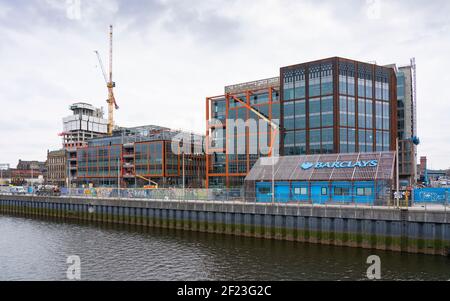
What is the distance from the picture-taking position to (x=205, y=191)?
52.0 meters

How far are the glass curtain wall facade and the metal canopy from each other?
4306 cm

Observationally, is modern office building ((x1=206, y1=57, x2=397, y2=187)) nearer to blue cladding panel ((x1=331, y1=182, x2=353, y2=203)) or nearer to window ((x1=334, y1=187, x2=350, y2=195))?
blue cladding panel ((x1=331, y1=182, x2=353, y2=203))

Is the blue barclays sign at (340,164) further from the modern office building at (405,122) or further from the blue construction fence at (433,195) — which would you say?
the modern office building at (405,122)

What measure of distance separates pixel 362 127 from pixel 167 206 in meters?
63.3

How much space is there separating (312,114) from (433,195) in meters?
60.6

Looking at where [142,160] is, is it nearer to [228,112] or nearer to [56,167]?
[228,112]

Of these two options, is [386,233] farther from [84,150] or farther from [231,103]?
[84,150]

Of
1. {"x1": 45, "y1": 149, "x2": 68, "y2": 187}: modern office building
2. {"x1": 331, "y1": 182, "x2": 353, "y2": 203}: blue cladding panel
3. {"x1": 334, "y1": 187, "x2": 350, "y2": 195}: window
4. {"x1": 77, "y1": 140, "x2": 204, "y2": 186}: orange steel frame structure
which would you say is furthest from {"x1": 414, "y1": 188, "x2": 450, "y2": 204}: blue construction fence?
{"x1": 45, "y1": 149, "x2": 68, "y2": 187}: modern office building

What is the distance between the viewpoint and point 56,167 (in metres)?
186

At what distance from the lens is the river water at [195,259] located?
29016 millimetres

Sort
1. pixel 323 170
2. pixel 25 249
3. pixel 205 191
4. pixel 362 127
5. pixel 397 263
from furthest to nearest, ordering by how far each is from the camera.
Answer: pixel 362 127 → pixel 205 191 → pixel 323 170 → pixel 25 249 → pixel 397 263

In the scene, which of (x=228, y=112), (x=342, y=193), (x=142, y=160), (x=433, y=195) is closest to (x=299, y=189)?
(x=342, y=193)

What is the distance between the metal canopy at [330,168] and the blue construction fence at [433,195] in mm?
5488
